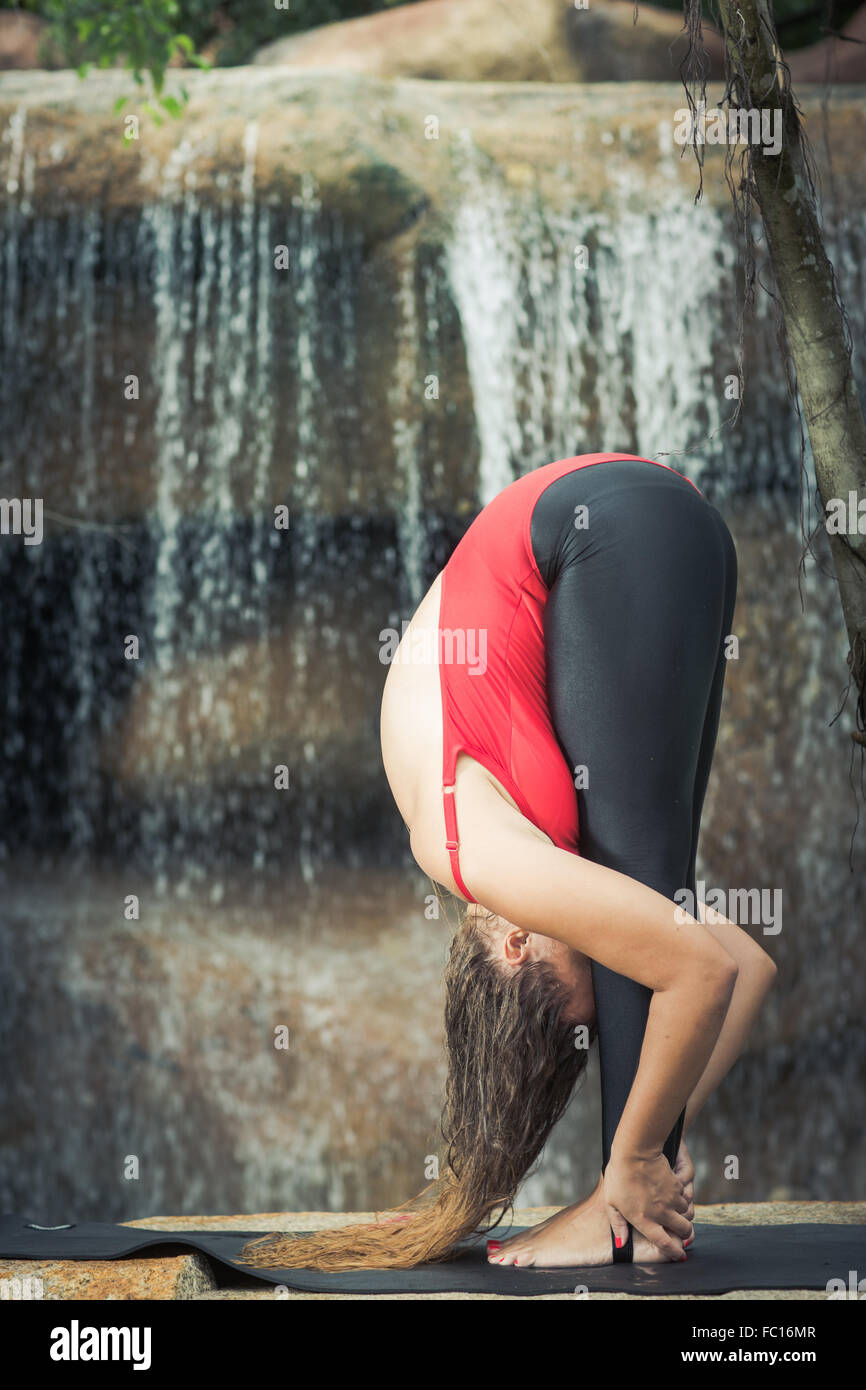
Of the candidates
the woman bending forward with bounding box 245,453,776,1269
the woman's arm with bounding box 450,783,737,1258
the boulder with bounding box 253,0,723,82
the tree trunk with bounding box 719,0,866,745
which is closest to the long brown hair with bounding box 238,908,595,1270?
the woman bending forward with bounding box 245,453,776,1269

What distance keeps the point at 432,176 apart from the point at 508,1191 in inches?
171

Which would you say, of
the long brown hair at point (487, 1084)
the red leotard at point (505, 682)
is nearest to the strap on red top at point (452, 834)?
the red leotard at point (505, 682)

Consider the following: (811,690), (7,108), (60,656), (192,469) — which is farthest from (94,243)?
(811,690)

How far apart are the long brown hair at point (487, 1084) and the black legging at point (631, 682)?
8 cm

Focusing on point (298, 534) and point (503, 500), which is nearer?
point (503, 500)

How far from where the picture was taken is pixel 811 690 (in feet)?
18.5

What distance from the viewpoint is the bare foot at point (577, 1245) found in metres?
1.99

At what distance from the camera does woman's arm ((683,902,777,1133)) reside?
2.09 metres

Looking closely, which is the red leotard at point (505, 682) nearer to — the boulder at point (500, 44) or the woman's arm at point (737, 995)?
the woman's arm at point (737, 995)

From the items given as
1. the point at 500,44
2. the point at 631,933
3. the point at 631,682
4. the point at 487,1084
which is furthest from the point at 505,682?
the point at 500,44

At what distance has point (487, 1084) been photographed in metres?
1.98

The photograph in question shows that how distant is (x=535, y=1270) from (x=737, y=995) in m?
0.50

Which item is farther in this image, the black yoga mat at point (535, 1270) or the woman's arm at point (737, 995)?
the woman's arm at point (737, 995)
